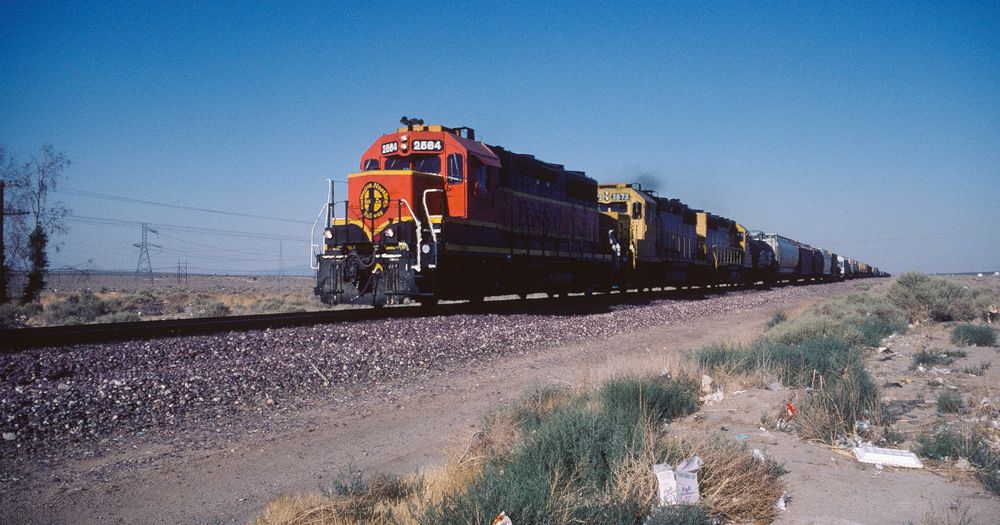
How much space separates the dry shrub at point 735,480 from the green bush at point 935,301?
14.6 metres

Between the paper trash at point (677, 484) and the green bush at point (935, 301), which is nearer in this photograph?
the paper trash at point (677, 484)

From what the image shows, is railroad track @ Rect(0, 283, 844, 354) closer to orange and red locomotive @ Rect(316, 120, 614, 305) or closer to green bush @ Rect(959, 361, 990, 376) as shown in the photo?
orange and red locomotive @ Rect(316, 120, 614, 305)

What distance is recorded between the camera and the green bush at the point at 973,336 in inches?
419

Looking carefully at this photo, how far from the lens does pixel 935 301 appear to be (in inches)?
626

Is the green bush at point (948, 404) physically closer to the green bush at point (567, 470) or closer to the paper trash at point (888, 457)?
the paper trash at point (888, 457)

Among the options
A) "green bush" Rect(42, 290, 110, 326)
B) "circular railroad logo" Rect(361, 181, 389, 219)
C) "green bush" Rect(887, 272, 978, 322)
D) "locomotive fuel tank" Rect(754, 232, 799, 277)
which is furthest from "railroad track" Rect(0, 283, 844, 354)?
"locomotive fuel tank" Rect(754, 232, 799, 277)

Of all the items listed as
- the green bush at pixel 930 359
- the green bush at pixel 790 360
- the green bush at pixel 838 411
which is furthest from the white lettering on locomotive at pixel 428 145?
the green bush at pixel 838 411

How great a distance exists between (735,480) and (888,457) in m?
1.51

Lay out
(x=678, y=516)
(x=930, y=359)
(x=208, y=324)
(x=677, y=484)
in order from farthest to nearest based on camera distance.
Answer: (x=208, y=324), (x=930, y=359), (x=677, y=484), (x=678, y=516)

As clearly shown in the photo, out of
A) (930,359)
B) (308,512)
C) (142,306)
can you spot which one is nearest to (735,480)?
(308,512)

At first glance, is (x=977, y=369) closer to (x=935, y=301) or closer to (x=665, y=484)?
(x=665, y=484)

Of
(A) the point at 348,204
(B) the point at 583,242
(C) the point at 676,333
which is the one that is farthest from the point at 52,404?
(B) the point at 583,242

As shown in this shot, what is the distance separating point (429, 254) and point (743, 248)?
3168 centimetres

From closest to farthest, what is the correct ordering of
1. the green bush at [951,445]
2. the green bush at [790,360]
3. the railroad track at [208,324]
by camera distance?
1. the green bush at [951,445]
2. the green bush at [790,360]
3. the railroad track at [208,324]
